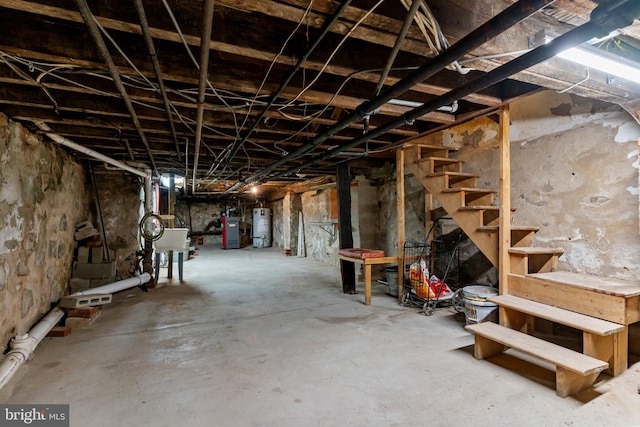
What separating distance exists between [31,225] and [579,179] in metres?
4.78

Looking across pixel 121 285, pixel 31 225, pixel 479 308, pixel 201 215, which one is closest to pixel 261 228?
pixel 201 215

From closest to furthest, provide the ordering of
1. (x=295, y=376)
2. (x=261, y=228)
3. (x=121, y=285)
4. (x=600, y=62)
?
(x=600, y=62)
(x=295, y=376)
(x=121, y=285)
(x=261, y=228)

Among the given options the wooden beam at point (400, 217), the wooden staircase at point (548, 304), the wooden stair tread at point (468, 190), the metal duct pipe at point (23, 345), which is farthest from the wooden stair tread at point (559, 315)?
the metal duct pipe at point (23, 345)

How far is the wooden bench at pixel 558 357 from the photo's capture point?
5.53 ft

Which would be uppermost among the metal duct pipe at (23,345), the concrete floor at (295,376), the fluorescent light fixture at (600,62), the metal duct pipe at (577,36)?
the fluorescent light fixture at (600,62)

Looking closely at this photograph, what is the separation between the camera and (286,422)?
5.03ft

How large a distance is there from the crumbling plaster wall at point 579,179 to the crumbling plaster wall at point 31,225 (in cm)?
442

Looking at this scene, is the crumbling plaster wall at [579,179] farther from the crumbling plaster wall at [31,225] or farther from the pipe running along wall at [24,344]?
the crumbling plaster wall at [31,225]

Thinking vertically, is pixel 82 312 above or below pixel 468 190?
below

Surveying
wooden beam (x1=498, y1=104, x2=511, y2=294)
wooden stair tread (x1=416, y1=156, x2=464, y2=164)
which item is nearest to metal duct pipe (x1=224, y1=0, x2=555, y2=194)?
wooden beam (x1=498, y1=104, x2=511, y2=294)

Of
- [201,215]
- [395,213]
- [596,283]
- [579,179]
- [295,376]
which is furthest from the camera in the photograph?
[201,215]

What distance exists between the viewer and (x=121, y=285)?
13.2ft

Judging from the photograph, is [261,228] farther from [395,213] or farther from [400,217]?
[400,217]

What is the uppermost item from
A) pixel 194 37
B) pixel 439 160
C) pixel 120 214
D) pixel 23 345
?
pixel 194 37
